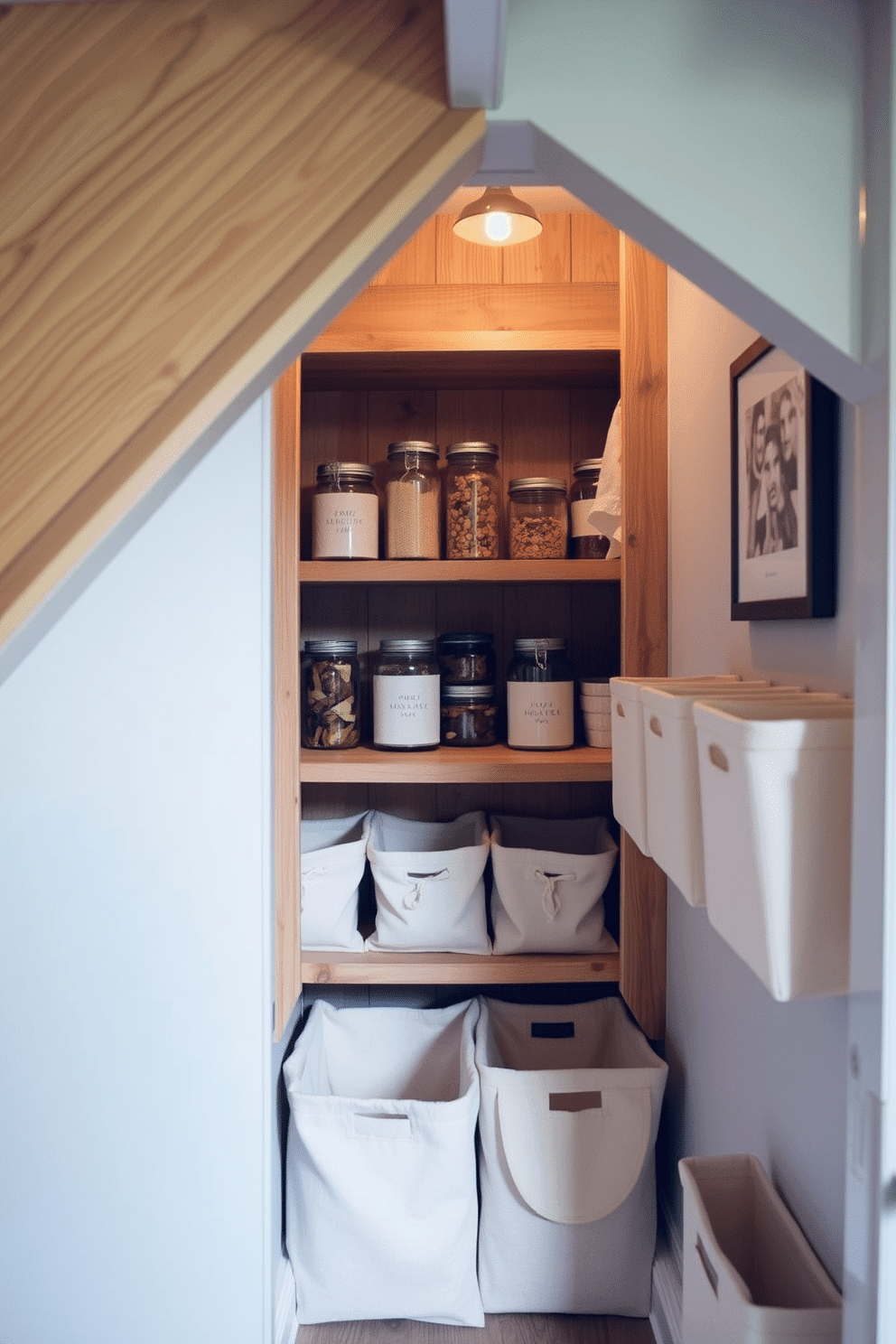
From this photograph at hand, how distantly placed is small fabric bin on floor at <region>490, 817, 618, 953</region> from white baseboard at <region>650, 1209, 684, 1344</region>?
0.54 m

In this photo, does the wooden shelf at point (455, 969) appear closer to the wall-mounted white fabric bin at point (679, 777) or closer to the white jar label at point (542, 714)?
the white jar label at point (542, 714)

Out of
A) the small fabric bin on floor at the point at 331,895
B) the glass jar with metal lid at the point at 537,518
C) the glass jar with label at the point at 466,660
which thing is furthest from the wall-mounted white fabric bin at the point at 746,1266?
the glass jar with metal lid at the point at 537,518

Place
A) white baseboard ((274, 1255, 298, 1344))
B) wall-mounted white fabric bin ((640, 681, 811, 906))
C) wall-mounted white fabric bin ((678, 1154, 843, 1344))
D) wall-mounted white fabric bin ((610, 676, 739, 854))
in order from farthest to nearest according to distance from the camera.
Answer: white baseboard ((274, 1255, 298, 1344)) < wall-mounted white fabric bin ((610, 676, 739, 854)) < wall-mounted white fabric bin ((640, 681, 811, 906)) < wall-mounted white fabric bin ((678, 1154, 843, 1344))

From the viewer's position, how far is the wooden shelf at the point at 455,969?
72.0 inches

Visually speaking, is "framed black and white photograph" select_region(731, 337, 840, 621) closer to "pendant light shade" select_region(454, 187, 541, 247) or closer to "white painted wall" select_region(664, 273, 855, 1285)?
"white painted wall" select_region(664, 273, 855, 1285)

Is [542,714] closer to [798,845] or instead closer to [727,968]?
[727,968]

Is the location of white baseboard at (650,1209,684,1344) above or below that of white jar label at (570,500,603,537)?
below

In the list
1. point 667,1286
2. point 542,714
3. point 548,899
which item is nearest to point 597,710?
point 542,714

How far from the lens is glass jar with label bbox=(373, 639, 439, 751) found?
→ 1871 millimetres

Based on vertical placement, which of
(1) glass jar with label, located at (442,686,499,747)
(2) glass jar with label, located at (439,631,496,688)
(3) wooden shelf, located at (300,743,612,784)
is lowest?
(3) wooden shelf, located at (300,743,612,784)

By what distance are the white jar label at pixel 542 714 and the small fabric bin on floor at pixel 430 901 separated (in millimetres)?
240

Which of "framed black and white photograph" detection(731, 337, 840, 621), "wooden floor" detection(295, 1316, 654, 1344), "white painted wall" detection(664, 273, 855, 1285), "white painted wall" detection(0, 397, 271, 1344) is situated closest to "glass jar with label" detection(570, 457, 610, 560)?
"white painted wall" detection(664, 273, 855, 1285)

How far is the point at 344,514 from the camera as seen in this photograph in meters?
1.85

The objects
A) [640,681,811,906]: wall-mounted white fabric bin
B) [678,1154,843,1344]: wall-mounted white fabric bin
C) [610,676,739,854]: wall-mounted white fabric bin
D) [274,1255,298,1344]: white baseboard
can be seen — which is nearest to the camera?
[678,1154,843,1344]: wall-mounted white fabric bin
